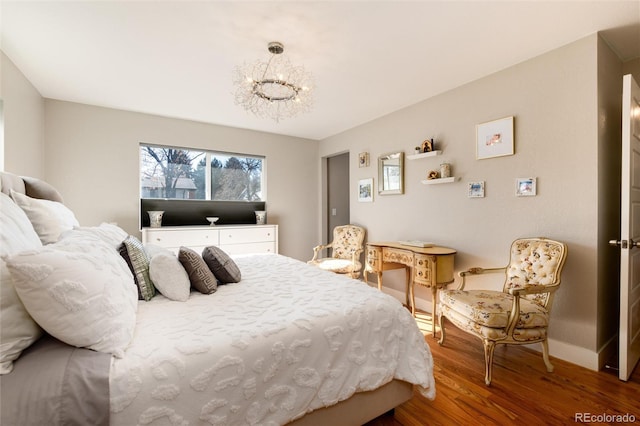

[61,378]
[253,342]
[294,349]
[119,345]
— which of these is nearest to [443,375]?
[294,349]

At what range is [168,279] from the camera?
1706mm

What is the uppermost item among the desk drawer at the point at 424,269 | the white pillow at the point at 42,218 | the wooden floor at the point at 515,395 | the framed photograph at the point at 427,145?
the framed photograph at the point at 427,145

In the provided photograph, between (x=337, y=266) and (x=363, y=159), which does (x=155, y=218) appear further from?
(x=363, y=159)

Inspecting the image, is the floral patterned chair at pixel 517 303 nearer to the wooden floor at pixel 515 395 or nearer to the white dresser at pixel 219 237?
the wooden floor at pixel 515 395

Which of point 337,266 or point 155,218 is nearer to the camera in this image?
point 337,266

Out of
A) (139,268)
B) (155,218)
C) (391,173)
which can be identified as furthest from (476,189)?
(155,218)

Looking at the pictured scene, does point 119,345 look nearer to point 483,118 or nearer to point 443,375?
point 443,375

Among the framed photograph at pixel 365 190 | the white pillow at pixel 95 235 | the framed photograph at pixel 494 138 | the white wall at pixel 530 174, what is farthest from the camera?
the framed photograph at pixel 365 190

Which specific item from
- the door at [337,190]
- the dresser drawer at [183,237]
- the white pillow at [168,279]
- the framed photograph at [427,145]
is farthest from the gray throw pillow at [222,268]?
the door at [337,190]

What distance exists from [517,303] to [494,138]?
154 cm

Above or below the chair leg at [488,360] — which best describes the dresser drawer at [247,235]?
above

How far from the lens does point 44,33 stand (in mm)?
2107

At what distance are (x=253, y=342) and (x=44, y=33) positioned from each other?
2699mm

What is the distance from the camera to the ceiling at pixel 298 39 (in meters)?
1.85
